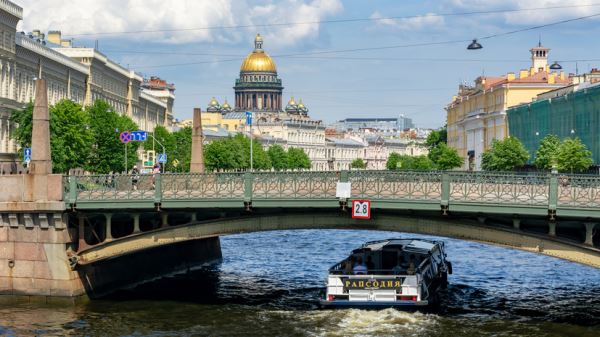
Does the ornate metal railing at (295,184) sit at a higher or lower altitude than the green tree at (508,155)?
lower

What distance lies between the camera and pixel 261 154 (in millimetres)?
192000

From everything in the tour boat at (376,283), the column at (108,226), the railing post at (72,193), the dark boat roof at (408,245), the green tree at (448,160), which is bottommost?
the tour boat at (376,283)

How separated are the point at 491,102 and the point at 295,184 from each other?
12234 cm

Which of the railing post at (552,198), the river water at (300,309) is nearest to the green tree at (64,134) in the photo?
the river water at (300,309)

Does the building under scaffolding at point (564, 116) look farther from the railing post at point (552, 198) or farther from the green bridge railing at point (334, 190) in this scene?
the railing post at point (552, 198)

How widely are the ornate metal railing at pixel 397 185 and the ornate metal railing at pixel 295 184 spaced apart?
2.78ft

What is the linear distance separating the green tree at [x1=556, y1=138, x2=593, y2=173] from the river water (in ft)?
126

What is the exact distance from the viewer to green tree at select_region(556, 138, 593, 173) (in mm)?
96750

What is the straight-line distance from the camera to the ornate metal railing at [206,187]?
3962cm

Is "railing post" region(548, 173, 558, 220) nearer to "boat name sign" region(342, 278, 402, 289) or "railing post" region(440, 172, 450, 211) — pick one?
"railing post" region(440, 172, 450, 211)

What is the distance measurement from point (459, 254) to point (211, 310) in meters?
27.4

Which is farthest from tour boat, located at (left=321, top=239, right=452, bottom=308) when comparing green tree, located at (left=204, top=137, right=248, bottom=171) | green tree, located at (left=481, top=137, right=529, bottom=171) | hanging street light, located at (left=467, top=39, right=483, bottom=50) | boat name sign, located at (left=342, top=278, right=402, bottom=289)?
green tree, located at (left=204, top=137, right=248, bottom=171)

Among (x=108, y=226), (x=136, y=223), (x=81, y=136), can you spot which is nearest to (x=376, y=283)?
(x=136, y=223)

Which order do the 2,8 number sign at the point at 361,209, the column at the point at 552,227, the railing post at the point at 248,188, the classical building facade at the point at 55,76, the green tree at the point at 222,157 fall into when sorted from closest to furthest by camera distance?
the column at the point at 552,227
the 2,8 number sign at the point at 361,209
the railing post at the point at 248,188
the classical building facade at the point at 55,76
the green tree at the point at 222,157
